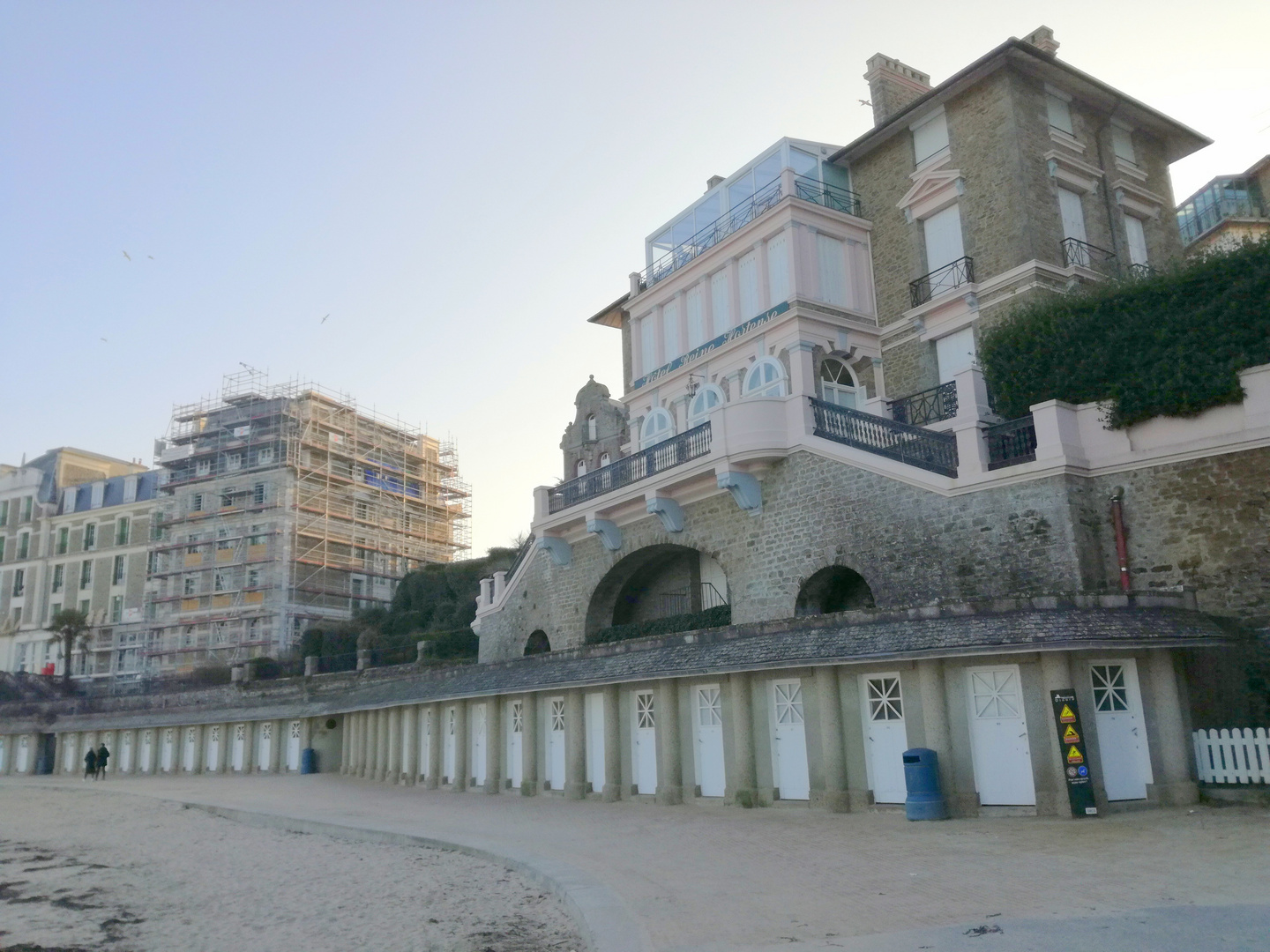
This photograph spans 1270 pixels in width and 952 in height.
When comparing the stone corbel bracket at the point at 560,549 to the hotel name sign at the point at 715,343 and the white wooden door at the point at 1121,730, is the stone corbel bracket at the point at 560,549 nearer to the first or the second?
the hotel name sign at the point at 715,343

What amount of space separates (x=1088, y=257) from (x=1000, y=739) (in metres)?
14.3

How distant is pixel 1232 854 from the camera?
9.12 metres

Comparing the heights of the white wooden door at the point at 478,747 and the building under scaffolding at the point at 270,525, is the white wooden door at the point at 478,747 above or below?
below

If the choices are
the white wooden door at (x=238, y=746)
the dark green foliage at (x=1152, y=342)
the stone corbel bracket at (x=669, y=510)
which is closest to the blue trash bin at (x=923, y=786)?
the dark green foliage at (x=1152, y=342)

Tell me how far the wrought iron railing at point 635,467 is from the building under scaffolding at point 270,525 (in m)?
25.8

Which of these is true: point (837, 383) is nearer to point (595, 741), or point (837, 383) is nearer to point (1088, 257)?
point (1088, 257)

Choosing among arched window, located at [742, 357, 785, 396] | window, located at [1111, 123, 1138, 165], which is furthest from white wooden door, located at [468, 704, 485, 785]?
window, located at [1111, 123, 1138, 165]

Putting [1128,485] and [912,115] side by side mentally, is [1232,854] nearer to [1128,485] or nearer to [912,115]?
[1128,485]

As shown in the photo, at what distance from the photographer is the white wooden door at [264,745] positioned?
34.1m

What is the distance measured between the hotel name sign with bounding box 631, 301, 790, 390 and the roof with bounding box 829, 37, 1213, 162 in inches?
193

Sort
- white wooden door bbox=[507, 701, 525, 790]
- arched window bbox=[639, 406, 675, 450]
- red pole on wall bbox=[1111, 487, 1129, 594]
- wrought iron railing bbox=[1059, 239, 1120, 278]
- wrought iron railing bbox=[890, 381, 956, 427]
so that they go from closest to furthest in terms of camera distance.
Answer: red pole on wall bbox=[1111, 487, 1129, 594], white wooden door bbox=[507, 701, 525, 790], wrought iron railing bbox=[890, 381, 956, 427], wrought iron railing bbox=[1059, 239, 1120, 278], arched window bbox=[639, 406, 675, 450]

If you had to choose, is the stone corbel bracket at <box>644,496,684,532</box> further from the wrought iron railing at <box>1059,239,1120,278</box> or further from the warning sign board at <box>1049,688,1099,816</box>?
the warning sign board at <box>1049,688,1099,816</box>

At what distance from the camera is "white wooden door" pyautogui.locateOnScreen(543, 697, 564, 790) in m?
18.7

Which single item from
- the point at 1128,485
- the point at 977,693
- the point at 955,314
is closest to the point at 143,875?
the point at 977,693
